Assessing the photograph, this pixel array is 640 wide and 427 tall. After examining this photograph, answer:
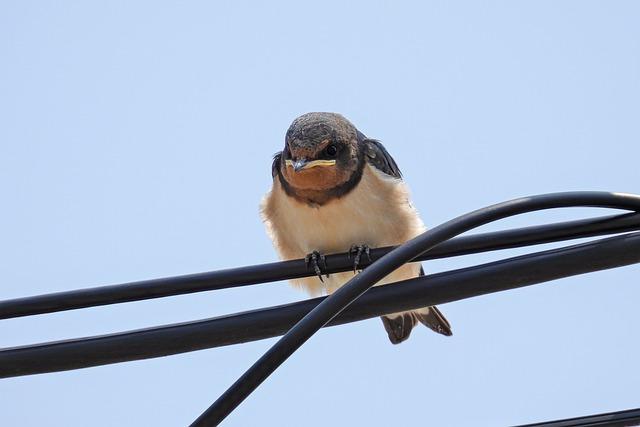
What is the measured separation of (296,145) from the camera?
6.40 m

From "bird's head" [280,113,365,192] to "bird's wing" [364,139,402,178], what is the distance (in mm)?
158

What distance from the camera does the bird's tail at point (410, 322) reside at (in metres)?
7.01

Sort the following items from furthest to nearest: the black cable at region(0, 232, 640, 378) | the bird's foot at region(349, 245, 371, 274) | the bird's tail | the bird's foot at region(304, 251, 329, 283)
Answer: the bird's tail → the bird's foot at region(349, 245, 371, 274) → the bird's foot at region(304, 251, 329, 283) → the black cable at region(0, 232, 640, 378)

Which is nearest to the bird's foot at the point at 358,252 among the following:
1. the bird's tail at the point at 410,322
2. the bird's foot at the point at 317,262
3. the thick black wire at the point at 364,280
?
the bird's foot at the point at 317,262

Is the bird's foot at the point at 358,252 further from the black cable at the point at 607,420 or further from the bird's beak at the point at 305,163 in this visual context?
the black cable at the point at 607,420

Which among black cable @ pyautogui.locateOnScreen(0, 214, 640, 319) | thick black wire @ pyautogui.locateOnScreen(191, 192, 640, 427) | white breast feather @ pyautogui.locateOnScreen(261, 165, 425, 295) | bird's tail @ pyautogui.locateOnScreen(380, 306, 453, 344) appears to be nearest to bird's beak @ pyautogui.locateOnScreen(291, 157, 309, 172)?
white breast feather @ pyautogui.locateOnScreen(261, 165, 425, 295)

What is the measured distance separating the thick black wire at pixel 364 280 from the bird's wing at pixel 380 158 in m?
3.20

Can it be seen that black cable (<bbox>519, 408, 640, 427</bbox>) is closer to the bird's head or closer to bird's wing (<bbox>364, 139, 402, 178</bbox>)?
the bird's head

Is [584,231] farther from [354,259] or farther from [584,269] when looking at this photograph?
[354,259]

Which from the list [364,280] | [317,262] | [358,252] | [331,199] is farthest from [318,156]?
[364,280]

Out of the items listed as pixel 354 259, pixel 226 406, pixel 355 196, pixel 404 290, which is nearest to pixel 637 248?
pixel 404 290

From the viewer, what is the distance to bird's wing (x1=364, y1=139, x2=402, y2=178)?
268 inches

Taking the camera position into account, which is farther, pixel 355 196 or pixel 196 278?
pixel 355 196

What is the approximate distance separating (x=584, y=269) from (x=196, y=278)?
141cm
